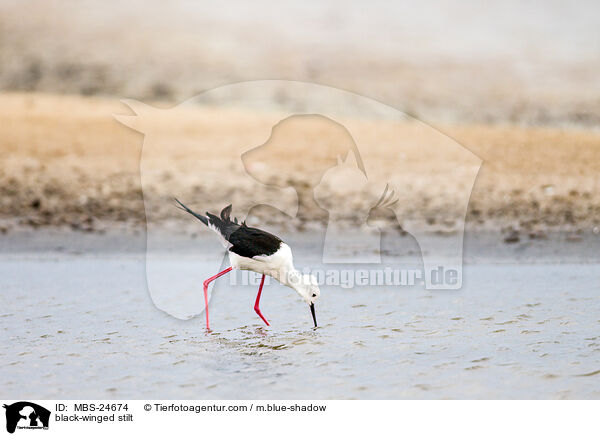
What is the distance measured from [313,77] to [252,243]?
10.8 m

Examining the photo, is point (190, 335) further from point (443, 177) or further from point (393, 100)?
point (393, 100)

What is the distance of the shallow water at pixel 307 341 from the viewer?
5727 mm

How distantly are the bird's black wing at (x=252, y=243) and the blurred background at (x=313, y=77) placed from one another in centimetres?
Answer: 409

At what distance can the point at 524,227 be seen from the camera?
1067cm

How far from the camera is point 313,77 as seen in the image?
56.8 feet

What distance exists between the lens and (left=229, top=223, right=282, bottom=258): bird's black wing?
22.9 feet
